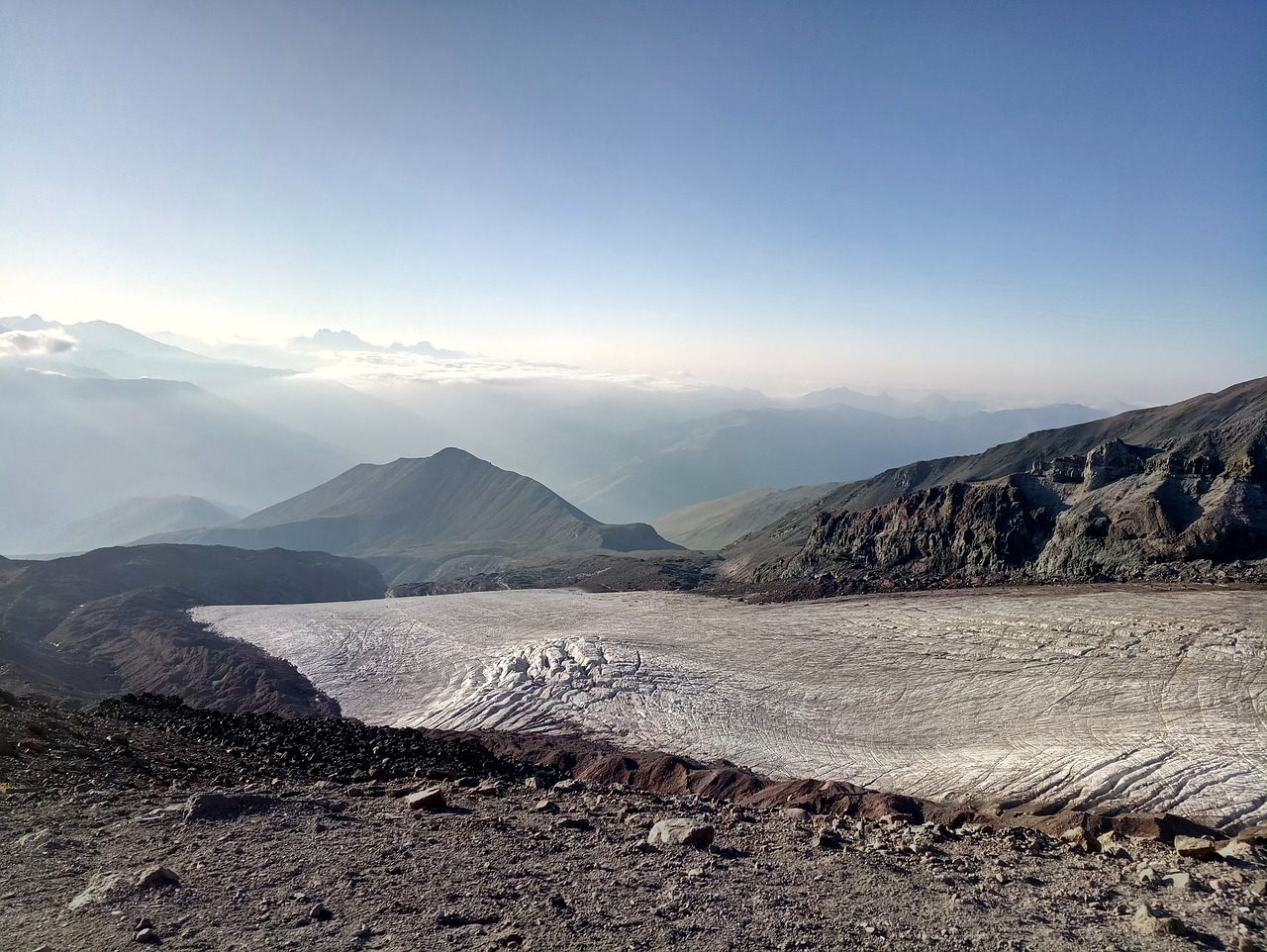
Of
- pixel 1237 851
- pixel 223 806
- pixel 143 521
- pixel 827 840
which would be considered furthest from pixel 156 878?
pixel 143 521

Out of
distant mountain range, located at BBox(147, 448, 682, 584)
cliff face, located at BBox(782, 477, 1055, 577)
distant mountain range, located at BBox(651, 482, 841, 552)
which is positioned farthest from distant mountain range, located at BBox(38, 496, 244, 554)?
A: cliff face, located at BBox(782, 477, 1055, 577)

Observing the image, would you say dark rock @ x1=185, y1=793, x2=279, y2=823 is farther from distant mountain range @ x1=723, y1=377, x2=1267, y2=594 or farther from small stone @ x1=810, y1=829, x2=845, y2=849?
distant mountain range @ x1=723, y1=377, x2=1267, y2=594

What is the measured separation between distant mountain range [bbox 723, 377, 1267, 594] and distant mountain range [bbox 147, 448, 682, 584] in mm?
42887

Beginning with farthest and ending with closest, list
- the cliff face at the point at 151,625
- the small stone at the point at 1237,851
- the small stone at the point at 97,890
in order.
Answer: the cliff face at the point at 151,625, the small stone at the point at 1237,851, the small stone at the point at 97,890

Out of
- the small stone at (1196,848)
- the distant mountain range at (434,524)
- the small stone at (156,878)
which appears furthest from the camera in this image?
the distant mountain range at (434,524)

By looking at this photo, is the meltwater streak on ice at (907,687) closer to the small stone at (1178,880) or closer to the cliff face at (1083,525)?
the cliff face at (1083,525)

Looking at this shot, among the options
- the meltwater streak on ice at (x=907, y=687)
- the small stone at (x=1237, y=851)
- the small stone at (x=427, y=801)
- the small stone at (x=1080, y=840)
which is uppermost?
the small stone at (x=1237, y=851)

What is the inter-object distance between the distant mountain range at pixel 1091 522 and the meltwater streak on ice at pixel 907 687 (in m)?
4.55

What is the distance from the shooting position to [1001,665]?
21234 mm

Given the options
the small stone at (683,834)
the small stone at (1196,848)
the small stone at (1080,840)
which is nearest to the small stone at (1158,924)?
the small stone at (1080,840)

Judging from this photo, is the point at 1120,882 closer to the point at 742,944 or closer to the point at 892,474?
the point at 742,944

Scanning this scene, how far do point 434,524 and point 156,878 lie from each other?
103758mm

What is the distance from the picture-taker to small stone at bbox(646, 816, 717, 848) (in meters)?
9.41

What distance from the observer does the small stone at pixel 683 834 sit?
941 centimetres
